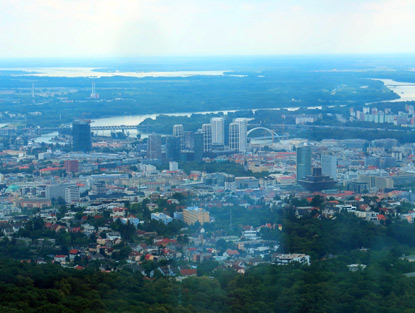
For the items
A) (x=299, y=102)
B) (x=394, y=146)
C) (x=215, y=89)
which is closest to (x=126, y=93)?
(x=215, y=89)

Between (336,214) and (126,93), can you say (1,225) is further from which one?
(126,93)

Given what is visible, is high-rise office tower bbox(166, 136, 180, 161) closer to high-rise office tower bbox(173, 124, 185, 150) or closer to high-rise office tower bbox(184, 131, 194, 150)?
high-rise office tower bbox(184, 131, 194, 150)

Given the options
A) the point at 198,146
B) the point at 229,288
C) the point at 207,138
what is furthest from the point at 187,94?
the point at 229,288

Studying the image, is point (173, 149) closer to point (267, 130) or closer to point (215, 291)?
point (267, 130)

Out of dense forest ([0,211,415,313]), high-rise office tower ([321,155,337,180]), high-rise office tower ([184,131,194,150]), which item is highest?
dense forest ([0,211,415,313])

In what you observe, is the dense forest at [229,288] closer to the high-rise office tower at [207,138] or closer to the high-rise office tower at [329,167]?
the high-rise office tower at [329,167]

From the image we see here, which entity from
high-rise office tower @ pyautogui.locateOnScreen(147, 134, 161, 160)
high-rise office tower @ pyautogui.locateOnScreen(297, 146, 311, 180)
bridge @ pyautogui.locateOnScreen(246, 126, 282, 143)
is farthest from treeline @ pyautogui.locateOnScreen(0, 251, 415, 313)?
bridge @ pyautogui.locateOnScreen(246, 126, 282, 143)
